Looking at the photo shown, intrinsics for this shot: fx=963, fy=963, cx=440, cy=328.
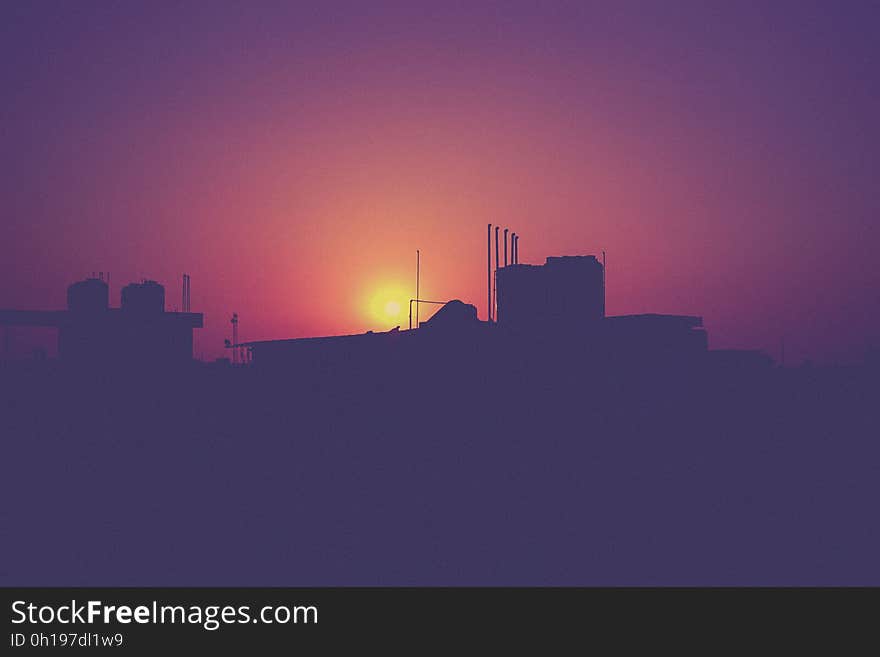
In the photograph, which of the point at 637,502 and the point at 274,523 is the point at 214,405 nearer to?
the point at 274,523

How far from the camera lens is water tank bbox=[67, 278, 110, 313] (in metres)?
66.3

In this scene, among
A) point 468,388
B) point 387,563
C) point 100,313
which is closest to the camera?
point 387,563

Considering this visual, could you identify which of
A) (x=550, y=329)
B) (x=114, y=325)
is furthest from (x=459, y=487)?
(x=114, y=325)

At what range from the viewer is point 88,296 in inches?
2623

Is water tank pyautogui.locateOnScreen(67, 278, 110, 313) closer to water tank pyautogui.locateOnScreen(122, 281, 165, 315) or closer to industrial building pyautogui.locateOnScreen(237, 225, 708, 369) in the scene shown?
water tank pyautogui.locateOnScreen(122, 281, 165, 315)

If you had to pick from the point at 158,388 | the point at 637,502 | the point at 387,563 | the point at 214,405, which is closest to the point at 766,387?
the point at 637,502

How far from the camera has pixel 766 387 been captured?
54.4 meters

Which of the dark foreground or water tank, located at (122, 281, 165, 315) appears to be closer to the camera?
the dark foreground

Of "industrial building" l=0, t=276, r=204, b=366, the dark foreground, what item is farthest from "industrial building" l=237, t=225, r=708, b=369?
"industrial building" l=0, t=276, r=204, b=366

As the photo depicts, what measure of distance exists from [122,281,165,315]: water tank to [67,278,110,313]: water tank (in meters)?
1.36

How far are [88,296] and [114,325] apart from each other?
9.84 ft

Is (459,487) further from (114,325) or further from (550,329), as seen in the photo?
(114,325)

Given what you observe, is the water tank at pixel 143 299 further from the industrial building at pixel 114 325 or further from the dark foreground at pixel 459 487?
the dark foreground at pixel 459 487
